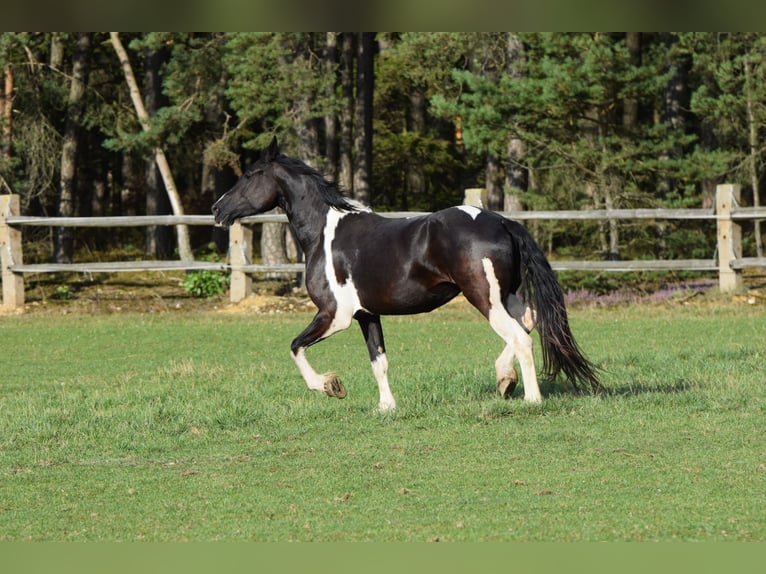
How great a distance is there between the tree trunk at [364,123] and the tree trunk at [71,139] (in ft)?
22.7

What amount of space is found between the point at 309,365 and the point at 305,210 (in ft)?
4.29

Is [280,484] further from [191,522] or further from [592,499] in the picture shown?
[592,499]

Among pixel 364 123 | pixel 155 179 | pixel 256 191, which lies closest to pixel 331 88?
pixel 364 123

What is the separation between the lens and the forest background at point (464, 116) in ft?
66.2

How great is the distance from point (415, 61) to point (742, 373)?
16.8 metres

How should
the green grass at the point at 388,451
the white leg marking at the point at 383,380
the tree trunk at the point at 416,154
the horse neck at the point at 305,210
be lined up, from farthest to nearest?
the tree trunk at the point at 416,154
the horse neck at the point at 305,210
the white leg marking at the point at 383,380
the green grass at the point at 388,451

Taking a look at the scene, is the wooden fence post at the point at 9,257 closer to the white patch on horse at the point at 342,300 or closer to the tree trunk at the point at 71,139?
the tree trunk at the point at 71,139

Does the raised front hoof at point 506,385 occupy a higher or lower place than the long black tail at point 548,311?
lower

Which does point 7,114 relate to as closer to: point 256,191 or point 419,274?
point 256,191

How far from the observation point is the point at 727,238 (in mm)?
18062

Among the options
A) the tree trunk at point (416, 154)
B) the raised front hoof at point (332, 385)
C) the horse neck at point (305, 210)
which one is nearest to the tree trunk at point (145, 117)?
the tree trunk at point (416, 154)

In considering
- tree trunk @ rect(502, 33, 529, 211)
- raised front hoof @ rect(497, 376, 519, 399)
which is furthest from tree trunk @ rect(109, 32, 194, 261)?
raised front hoof @ rect(497, 376, 519, 399)

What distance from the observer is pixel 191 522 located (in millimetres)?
5469

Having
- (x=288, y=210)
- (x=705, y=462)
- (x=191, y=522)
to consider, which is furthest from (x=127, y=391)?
(x=705, y=462)
